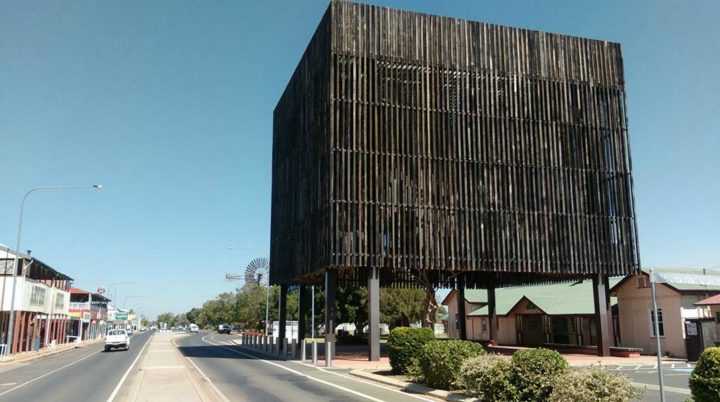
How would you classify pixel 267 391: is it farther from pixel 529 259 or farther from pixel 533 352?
pixel 529 259

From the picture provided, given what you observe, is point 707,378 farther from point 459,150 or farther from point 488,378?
point 459,150

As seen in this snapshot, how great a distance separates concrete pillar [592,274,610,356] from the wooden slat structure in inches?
32.4

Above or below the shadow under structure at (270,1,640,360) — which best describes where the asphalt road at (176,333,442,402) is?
below

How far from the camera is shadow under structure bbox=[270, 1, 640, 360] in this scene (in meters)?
37.7

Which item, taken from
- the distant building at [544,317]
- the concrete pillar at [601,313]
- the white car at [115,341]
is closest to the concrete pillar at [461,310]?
the distant building at [544,317]

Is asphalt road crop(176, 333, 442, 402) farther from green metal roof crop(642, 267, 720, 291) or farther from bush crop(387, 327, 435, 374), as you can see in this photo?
green metal roof crop(642, 267, 720, 291)

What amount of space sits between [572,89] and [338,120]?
1796 cm

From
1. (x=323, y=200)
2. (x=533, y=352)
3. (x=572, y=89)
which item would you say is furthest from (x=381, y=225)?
(x=533, y=352)

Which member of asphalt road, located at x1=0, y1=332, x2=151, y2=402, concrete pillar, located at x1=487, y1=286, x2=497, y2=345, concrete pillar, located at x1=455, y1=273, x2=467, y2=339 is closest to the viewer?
asphalt road, located at x1=0, y1=332, x2=151, y2=402

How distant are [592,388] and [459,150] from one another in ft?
91.8

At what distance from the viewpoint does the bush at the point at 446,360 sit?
18.6 meters

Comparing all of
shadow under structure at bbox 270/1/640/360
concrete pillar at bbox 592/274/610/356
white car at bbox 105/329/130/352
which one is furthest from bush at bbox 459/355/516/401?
white car at bbox 105/329/130/352

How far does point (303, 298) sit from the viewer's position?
175 ft

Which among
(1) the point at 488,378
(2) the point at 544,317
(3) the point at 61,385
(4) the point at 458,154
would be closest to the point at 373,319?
(4) the point at 458,154
